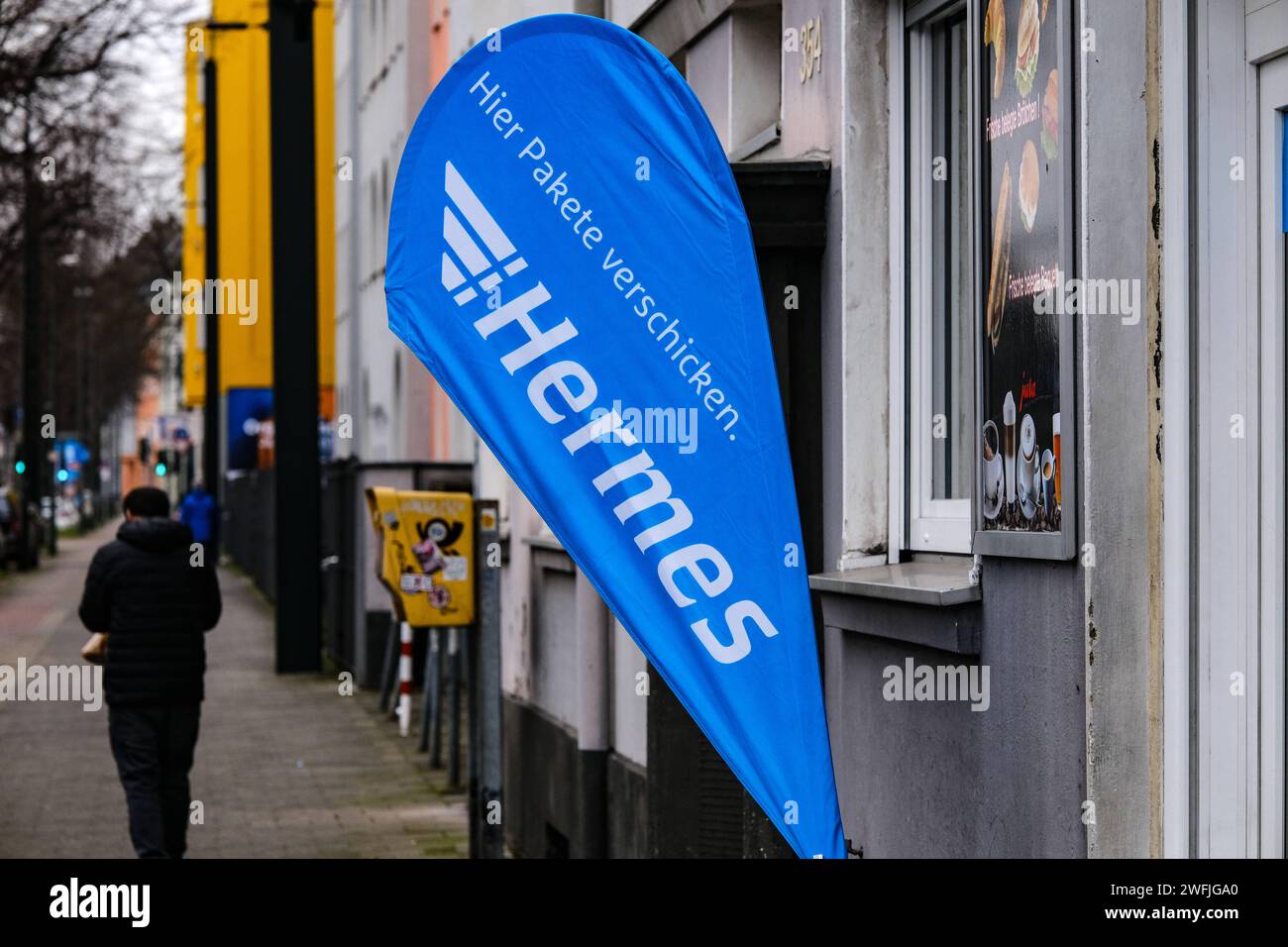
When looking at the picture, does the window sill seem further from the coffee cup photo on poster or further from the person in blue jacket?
the person in blue jacket

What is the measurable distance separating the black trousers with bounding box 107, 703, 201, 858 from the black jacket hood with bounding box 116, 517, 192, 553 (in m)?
0.76

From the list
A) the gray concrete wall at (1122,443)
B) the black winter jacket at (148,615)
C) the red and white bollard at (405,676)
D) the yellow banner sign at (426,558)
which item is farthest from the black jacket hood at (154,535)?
the gray concrete wall at (1122,443)

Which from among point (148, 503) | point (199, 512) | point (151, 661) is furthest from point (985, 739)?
point (199, 512)

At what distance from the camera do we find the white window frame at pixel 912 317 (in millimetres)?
6137

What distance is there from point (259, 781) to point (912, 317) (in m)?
8.74

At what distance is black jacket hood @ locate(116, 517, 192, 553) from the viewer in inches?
386

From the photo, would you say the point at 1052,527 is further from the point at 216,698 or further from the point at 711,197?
the point at 216,698

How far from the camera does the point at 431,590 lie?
532 inches

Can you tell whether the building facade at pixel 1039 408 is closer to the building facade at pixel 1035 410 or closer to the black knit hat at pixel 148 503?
the building facade at pixel 1035 410

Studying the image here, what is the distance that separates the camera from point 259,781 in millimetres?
13875

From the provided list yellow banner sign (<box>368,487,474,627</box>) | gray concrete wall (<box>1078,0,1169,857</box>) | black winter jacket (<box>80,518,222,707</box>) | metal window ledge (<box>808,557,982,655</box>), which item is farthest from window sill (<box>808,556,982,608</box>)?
yellow banner sign (<box>368,487,474,627</box>)

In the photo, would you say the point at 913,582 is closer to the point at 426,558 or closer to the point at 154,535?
the point at 154,535

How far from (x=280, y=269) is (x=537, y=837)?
442 inches
